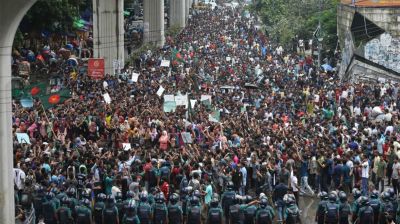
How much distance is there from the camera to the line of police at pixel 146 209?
1869cm

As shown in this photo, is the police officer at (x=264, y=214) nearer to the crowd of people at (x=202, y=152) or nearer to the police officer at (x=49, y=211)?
the crowd of people at (x=202, y=152)

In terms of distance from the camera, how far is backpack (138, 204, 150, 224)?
18.8m

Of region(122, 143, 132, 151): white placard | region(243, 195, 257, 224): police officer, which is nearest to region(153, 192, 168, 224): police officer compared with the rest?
region(243, 195, 257, 224): police officer

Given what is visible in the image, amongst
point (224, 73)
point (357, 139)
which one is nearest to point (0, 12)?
point (357, 139)

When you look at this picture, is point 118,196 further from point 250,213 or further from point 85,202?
point 250,213

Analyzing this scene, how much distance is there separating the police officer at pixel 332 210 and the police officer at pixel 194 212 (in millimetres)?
2521

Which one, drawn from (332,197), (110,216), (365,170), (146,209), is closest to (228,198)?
(146,209)

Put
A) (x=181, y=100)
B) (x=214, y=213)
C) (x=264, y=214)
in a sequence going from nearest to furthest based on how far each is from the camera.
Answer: (x=264, y=214) < (x=214, y=213) < (x=181, y=100)

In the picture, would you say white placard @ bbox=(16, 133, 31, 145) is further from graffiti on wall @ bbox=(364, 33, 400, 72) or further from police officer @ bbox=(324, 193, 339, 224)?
graffiti on wall @ bbox=(364, 33, 400, 72)

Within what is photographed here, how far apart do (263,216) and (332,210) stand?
141 cm

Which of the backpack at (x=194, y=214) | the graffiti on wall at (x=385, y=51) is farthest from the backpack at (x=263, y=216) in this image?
the graffiti on wall at (x=385, y=51)

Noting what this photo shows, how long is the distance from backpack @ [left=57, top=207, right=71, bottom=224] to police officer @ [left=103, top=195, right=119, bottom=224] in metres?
0.75

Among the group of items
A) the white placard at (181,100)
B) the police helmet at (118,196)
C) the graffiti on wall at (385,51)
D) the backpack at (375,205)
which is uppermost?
the graffiti on wall at (385,51)

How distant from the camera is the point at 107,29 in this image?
4666 cm
